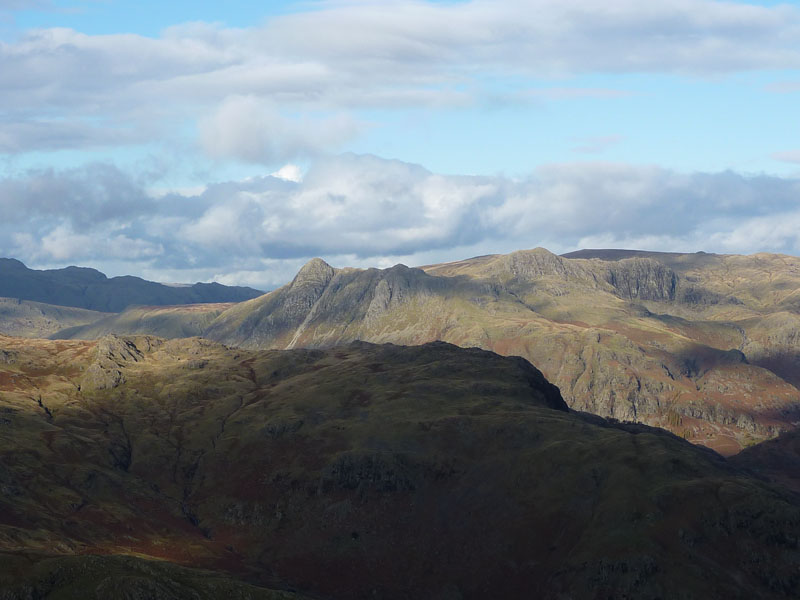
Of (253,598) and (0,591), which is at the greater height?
(0,591)

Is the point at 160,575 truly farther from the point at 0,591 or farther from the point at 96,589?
the point at 0,591

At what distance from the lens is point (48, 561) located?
7613 inches

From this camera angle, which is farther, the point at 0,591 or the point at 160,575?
the point at 160,575

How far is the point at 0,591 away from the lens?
180000mm

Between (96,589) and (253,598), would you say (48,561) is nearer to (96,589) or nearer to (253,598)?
(96,589)

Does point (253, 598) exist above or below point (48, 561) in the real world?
below

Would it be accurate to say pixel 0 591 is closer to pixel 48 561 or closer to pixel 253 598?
pixel 48 561

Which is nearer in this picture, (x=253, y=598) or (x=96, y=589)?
(x=96, y=589)

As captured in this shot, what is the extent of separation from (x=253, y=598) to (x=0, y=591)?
55263 mm

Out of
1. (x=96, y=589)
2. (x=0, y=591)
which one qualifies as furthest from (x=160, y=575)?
(x=0, y=591)

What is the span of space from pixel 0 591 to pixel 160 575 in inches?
1360

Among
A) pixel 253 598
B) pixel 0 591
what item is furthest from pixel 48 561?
pixel 253 598

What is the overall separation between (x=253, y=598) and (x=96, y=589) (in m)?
35.8

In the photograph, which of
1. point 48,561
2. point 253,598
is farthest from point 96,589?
point 253,598
